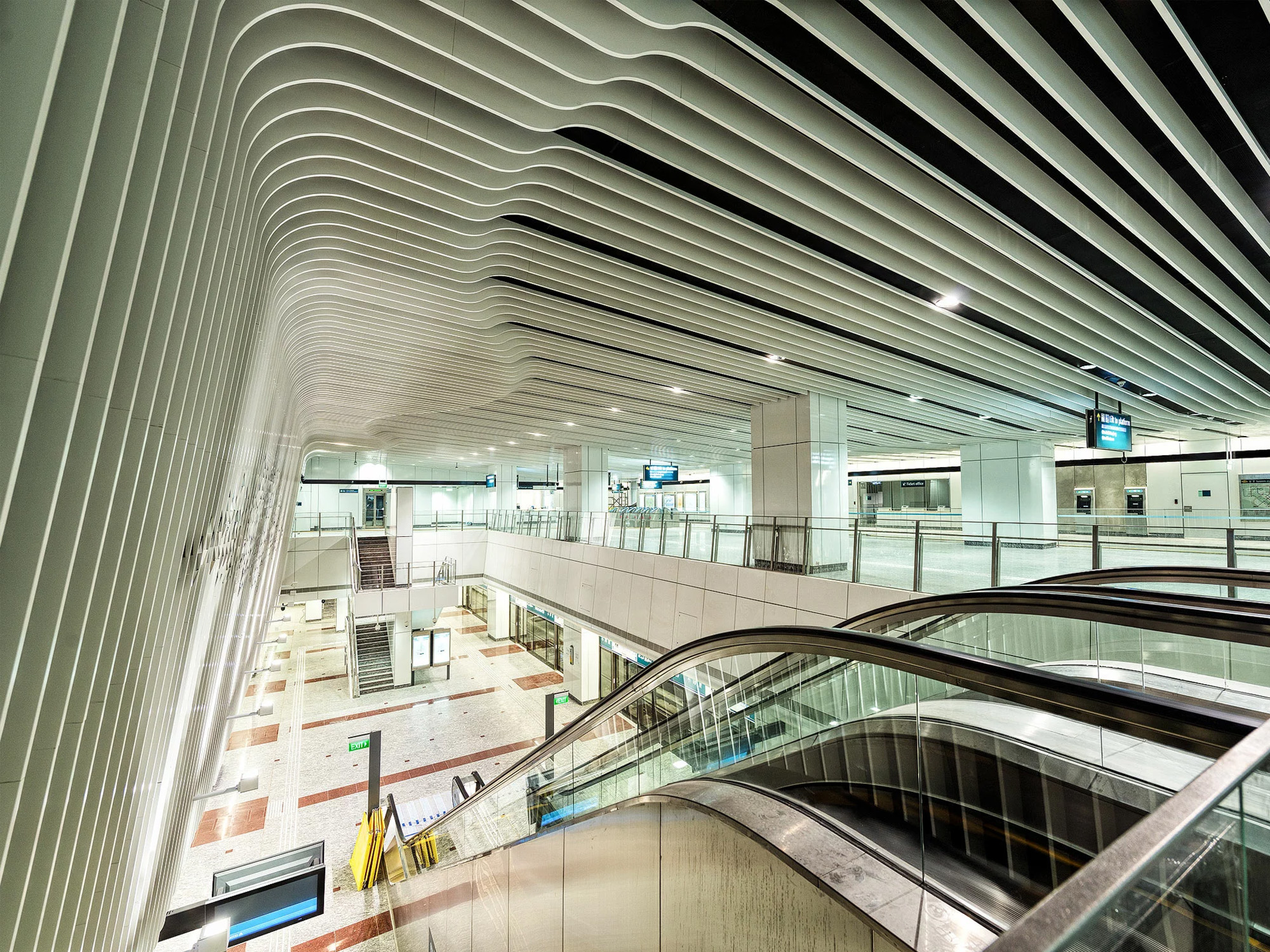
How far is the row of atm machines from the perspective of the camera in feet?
64.0

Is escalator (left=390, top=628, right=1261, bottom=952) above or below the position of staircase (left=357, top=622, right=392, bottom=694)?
above

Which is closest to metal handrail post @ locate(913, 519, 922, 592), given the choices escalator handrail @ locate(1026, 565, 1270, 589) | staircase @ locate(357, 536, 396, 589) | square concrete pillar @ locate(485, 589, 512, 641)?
escalator handrail @ locate(1026, 565, 1270, 589)

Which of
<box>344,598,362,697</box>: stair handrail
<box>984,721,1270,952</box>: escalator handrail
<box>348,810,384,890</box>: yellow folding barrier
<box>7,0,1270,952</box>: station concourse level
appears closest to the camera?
<box>984,721,1270,952</box>: escalator handrail

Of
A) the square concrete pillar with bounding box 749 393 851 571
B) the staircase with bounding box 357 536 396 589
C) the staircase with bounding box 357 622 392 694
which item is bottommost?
the staircase with bounding box 357 622 392 694

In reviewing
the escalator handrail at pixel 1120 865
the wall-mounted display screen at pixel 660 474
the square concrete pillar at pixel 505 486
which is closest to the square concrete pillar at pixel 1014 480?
the wall-mounted display screen at pixel 660 474

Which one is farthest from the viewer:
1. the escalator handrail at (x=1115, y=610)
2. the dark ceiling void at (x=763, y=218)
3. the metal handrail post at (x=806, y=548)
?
the metal handrail post at (x=806, y=548)

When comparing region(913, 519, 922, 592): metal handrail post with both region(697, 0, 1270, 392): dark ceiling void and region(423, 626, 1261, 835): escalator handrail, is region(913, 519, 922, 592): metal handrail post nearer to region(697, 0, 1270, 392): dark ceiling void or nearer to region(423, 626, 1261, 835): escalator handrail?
region(697, 0, 1270, 392): dark ceiling void

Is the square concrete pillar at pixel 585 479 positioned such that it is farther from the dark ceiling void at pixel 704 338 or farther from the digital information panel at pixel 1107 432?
the digital information panel at pixel 1107 432

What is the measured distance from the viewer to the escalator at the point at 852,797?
5.52 feet

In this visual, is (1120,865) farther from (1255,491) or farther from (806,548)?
(1255,491)

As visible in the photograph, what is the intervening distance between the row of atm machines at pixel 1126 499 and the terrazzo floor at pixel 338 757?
63.7 ft

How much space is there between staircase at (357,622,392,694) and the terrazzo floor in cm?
53

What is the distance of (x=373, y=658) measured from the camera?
1972cm

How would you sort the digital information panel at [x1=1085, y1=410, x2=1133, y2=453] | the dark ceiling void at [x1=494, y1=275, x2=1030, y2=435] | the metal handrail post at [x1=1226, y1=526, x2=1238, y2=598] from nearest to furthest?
1. the metal handrail post at [x1=1226, y1=526, x2=1238, y2=598]
2. the dark ceiling void at [x1=494, y1=275, x2=1030, y2=435]
3. the digital information panel at [x1=1085, y1=410, x2=1133, y2=453]
